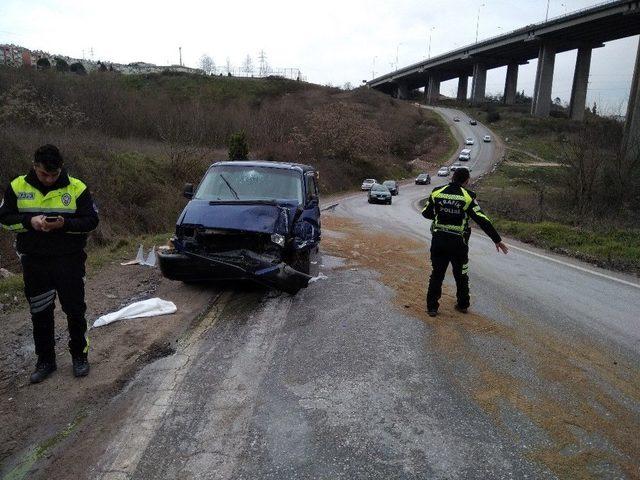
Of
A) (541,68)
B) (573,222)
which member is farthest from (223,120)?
(541,68)

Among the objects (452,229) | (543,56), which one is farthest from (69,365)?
(543,56)

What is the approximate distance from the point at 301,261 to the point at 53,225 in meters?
3.61

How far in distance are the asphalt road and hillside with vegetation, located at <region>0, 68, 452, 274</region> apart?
8.05 meters

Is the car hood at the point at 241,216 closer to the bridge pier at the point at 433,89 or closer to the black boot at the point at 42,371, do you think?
the black boot at the point at 42,371

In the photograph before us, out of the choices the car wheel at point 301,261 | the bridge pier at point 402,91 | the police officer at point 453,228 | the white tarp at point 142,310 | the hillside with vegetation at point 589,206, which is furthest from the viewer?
the bridge pier at point 402,91

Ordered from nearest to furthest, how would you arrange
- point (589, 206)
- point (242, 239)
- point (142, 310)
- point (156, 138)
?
point (142, 310), point (242, 239), point (589, 206), point (156, 138)

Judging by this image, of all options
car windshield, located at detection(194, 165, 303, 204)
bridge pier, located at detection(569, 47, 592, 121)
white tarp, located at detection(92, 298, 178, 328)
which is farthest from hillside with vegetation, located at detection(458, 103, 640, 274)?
bridge pier, located at detection(569, 47, 592, 121)

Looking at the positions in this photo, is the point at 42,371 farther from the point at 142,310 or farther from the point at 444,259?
the point at 444,259

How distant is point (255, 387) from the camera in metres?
3.79

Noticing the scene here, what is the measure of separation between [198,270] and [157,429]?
10.4ft

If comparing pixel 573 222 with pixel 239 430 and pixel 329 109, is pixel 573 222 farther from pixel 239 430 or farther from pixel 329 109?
pixel 329 109

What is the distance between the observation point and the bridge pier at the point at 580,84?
80.5 meters

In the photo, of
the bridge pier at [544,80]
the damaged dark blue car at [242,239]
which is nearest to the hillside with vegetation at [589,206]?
the damaged dark blue car at [242,239]

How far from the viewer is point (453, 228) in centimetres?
580
